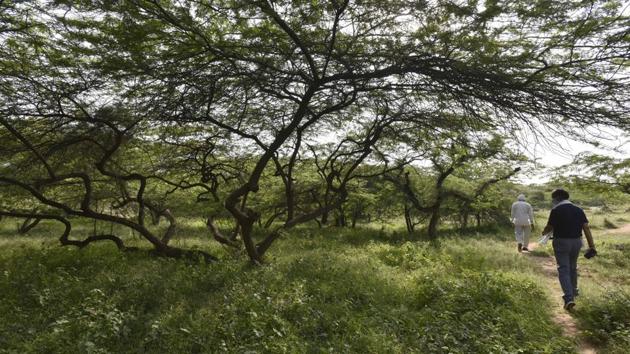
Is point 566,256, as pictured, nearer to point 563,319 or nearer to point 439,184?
point 563,319

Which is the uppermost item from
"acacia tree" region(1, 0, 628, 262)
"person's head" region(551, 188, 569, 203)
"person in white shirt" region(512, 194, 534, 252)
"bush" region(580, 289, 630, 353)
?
"acacia tree" region(1, 0, 628, 262)

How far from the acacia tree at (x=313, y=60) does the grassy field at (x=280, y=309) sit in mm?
3037

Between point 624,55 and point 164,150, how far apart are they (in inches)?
403

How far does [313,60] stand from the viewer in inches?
250

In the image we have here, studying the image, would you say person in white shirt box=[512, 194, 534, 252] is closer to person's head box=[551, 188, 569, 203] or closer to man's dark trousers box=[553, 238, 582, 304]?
person's head box=[551, 188, 569, 203]

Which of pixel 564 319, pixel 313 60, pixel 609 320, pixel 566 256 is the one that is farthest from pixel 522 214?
pixel 313 60

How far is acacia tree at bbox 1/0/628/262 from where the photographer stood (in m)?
4.90

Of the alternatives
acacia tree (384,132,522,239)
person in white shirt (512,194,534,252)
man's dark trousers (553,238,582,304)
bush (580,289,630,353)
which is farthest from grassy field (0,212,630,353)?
acacia tree (384,132,522,239)

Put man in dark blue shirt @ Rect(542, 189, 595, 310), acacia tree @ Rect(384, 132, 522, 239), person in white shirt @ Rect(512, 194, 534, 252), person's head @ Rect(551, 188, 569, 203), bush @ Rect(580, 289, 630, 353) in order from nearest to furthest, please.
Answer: bush @ Rect(580, 289, 630, 353), man in dark blue shirt @ Rect(542, 189, 595, 310), person's head @ Rect(551, 188, 569, 203), person in white shirt @ Rect(512, 194, 534, 252), acacia tree @ Rect(384, 132, 522, 239)

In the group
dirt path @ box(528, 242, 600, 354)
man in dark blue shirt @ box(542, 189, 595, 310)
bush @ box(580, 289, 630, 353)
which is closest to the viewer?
bush @ box(580, 289, 630, 353)

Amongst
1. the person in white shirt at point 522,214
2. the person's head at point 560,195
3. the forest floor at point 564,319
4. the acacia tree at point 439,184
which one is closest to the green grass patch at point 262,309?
the forest floor at point 564,319

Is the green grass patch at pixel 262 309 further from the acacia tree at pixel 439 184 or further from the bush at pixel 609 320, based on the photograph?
the acacia tree at pixel 439 184

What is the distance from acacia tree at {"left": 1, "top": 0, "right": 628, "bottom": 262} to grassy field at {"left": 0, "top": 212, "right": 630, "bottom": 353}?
304 cm

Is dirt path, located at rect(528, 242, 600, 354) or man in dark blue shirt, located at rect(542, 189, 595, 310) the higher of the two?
man in dark blue shirt, located at rect(542, 189, 595, 310)
